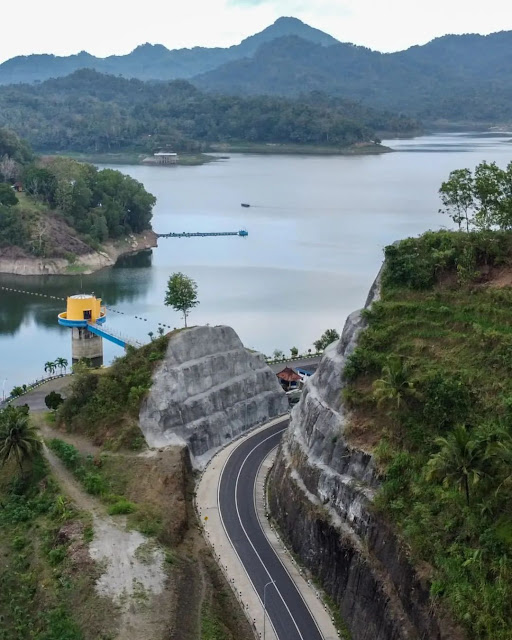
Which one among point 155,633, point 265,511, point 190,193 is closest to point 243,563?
point 265,511

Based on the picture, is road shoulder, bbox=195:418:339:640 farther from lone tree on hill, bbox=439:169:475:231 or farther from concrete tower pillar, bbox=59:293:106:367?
concrete tower pillar, bbox=59:293:106:367

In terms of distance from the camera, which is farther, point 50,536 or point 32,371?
point 32,371

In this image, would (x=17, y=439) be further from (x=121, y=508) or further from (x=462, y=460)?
(x=462, y=460)

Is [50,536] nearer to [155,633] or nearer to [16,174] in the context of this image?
[155,633]

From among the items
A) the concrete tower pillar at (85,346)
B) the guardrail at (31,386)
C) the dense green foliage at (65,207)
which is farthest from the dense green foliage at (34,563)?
the dense green foliage at (65,207)

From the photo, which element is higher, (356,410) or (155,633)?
(356,410)

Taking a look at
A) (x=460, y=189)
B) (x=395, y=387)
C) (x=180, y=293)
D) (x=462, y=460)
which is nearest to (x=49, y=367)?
(x=180, y=293)

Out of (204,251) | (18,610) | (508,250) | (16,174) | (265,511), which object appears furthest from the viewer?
(16,174)

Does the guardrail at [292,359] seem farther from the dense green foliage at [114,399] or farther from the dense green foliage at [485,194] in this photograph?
the dense green foliage at [485,194]
